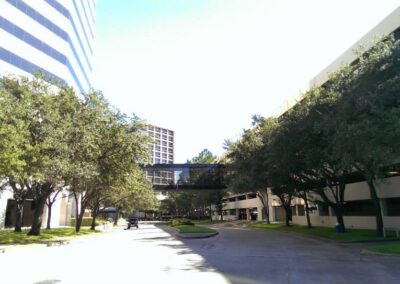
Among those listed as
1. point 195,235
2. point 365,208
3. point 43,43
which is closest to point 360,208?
point 365,208

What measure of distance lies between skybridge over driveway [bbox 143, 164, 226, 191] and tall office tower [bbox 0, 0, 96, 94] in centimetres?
2032

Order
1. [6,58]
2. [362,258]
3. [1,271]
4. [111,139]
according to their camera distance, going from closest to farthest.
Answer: [1,271]
[362,258]
[111,139]
[6,58]

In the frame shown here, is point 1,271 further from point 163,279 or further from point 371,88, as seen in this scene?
point 371,88

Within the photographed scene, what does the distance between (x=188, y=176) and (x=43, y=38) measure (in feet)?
107

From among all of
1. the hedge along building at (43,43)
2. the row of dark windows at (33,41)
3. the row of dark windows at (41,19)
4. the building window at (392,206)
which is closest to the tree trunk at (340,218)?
the building window at (392,206)

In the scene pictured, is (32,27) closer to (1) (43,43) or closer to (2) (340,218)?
(1) (43,43)

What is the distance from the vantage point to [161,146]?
191500 millimetres

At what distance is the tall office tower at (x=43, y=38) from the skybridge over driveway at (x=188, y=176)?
800 inches

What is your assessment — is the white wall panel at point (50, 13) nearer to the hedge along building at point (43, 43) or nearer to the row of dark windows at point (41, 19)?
the hedge along building at point (43, 43)

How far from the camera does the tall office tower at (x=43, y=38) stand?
164 ft

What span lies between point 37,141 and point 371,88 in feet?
64.8

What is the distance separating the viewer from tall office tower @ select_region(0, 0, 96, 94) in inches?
1967

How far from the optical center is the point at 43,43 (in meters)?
56.0

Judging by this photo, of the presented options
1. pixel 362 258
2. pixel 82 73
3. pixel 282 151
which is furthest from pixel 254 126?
pixel 82 73
